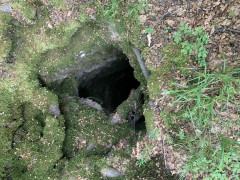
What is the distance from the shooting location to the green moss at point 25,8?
314 cm

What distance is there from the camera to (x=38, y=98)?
361cm

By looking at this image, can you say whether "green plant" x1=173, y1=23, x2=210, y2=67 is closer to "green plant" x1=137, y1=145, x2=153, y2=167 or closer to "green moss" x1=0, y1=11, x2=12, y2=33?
"green plant" x1=137, y1=145, x2=153, y2=167

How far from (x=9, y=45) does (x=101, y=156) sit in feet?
9.21

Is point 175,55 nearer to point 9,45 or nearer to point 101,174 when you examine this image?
point 101,174

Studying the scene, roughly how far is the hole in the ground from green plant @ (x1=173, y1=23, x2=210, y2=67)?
1.86 m

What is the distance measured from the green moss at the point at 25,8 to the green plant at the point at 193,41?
265 centimetres

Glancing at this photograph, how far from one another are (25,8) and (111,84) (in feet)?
10.5

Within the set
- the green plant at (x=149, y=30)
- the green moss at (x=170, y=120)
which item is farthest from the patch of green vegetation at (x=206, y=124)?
the green plant at (x=149, y=30)

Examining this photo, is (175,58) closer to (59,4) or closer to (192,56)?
(192,56)

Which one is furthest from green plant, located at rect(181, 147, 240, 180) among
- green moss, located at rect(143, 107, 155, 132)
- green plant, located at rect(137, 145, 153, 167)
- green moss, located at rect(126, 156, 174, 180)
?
green moss, located at rect(143, 107, 155, 132)

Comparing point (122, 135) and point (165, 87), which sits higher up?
point (165, 87)

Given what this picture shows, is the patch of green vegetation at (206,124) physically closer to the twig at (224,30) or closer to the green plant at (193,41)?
the green plant at (193,41)

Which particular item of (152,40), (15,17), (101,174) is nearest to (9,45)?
(15,17)

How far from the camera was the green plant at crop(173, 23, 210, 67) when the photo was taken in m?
2.54
